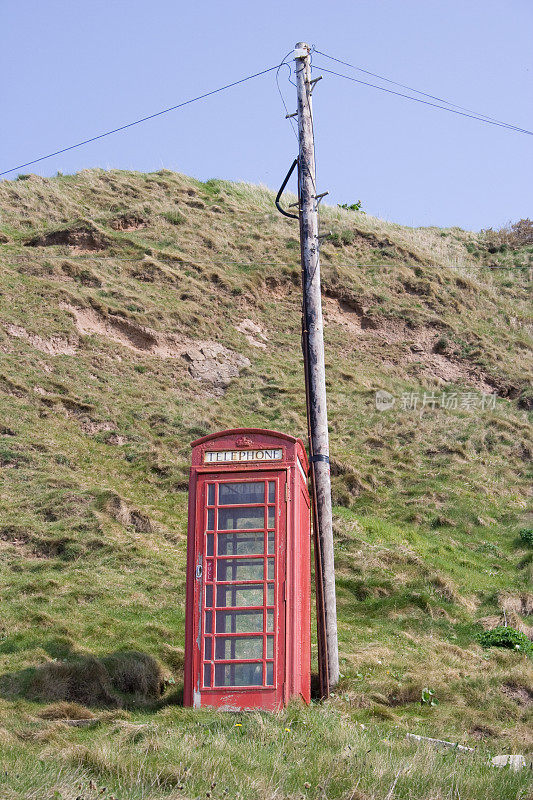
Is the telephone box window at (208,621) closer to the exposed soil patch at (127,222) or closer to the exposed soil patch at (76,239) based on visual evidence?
the exposed soil patch at (76,239)

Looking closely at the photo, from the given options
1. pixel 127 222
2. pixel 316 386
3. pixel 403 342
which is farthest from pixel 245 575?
pixel 127 222

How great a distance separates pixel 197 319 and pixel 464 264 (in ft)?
60.1

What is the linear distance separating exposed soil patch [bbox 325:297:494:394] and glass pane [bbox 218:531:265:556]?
21773mm

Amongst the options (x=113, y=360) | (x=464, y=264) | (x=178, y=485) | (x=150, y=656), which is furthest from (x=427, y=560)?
(x=464, y=264)

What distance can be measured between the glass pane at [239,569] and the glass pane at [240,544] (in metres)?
0.07

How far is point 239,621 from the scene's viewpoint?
8.77 metres

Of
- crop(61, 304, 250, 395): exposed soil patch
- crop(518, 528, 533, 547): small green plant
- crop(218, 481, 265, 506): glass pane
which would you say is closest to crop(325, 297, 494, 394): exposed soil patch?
crop(61, 304, 250, 395): exposed soil patch

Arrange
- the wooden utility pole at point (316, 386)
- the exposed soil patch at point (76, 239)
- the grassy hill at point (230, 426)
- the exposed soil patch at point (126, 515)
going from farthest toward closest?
the exposed soil patch at point (76, 239) → the exposed soil patch at point (126, 515) → the wooden utility pole at point (316, 386) → the grassy hill at point (230, 426)

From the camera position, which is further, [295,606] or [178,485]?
[178,485]

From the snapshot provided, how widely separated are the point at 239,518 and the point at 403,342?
931 inches

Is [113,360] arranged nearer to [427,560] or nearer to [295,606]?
[427,560]

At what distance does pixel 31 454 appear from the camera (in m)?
18.4

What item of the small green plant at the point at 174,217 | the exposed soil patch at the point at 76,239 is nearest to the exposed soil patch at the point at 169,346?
the exposed soil patch at the point at 76,239

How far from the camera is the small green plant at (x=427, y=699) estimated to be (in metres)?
9.98
